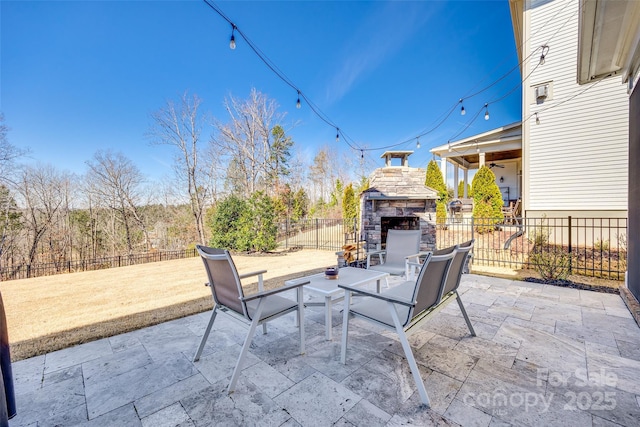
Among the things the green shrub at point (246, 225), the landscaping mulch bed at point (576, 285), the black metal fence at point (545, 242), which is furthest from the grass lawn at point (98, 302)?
the landscaping mulch bed at point (576, 285)

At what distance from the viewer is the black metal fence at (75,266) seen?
7242 mm

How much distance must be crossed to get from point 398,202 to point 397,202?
2 centimetres

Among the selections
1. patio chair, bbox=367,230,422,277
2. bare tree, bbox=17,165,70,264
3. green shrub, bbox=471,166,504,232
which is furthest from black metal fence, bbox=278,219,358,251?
bare tree, bbox=17,165,70,264

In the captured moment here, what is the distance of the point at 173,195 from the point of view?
45.2 feet

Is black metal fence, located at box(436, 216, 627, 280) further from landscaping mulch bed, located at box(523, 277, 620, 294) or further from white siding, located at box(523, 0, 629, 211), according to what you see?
white siding, located at box(523, 0, 629, 211)

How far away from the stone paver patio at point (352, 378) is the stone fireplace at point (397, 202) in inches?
100

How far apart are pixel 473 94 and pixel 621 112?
336cm

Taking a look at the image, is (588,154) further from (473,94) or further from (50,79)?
(50,79)

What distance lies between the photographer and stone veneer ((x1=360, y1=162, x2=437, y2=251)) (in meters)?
5.22

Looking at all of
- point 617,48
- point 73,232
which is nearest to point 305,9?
point 617,48

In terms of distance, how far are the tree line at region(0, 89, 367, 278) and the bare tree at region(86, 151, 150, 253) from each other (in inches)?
1.5

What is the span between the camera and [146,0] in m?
5.38

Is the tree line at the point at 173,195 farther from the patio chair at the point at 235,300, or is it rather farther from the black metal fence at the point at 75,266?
the patio chair at the point at 235,300

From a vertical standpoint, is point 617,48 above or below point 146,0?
below
